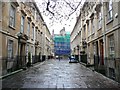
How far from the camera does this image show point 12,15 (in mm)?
14812

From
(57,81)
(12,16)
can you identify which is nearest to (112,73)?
(57,81)

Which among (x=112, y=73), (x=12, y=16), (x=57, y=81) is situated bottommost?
(x=57, y=81)

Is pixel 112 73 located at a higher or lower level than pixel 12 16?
lower

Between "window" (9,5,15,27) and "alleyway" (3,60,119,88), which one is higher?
"window" (9,5,15,27)

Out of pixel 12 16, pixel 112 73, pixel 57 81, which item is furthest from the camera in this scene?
pixel 12 16

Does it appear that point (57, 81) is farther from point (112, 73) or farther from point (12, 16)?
point (12, 16)

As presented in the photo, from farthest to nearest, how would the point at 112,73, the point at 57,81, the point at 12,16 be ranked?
the point at 12,16, the point at 112,73, the point at 57,81

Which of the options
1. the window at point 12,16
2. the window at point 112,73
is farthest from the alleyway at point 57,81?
the window at point 12,16

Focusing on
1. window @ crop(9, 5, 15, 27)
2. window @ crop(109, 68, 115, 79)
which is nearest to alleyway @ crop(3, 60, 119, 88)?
window @ crop(109, 68, 115, 79)

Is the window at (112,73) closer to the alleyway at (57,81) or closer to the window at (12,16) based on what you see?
the alleyway at (57,81)

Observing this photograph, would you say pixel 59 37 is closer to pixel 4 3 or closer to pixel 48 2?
pixel 4 3

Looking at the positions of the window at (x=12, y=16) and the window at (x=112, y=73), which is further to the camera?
the window at (x=12, y=16)

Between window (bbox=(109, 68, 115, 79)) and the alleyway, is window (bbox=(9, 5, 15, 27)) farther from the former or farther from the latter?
window (bbox=(109, 68, 115, 79))

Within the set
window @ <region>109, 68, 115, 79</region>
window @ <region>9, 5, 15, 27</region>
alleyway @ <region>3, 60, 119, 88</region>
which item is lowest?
alleyway @ <region>3, 60, 119, 88</region>
